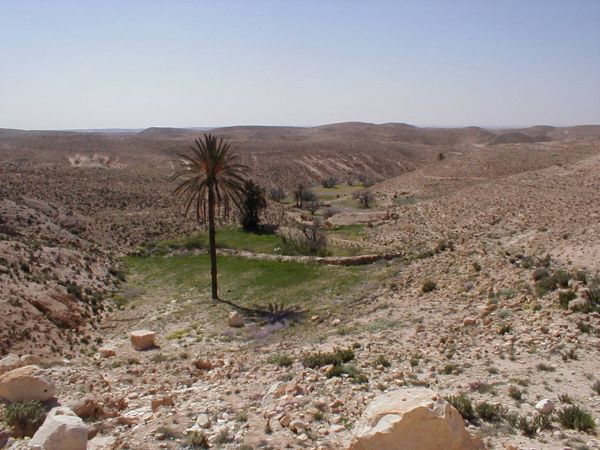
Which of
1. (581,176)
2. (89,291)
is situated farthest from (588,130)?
(89,291)

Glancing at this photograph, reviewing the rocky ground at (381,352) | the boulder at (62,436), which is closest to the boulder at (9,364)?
the rocky ground at (381,352)

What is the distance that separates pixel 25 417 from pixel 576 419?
30.8 feet

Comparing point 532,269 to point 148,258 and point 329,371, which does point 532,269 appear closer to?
point 329,371

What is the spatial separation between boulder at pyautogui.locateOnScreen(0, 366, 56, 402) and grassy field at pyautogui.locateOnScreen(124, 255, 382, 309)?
1107 cm

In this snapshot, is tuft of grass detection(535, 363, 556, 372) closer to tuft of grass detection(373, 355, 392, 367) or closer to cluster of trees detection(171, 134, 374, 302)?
tuft of grass detection(373, 355, 392, 367)

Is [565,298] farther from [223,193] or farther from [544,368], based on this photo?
[223,193]

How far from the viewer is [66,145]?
83812mm

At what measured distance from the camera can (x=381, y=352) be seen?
12742mm

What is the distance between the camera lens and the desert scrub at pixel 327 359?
1190 cm

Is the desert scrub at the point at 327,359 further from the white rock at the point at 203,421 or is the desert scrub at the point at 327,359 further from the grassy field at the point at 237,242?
the grassy field at the point at 237,242

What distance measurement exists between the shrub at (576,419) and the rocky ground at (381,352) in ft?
0.10

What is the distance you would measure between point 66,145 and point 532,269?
81.6m

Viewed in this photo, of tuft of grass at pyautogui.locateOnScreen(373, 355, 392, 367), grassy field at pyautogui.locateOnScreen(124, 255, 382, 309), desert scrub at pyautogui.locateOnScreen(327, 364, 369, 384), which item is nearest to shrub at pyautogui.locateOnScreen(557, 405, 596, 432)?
desert scrub at pyautogui.locateOnScreen(327, 364, 369, 384)

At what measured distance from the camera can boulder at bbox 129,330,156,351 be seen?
1644 centimetres
